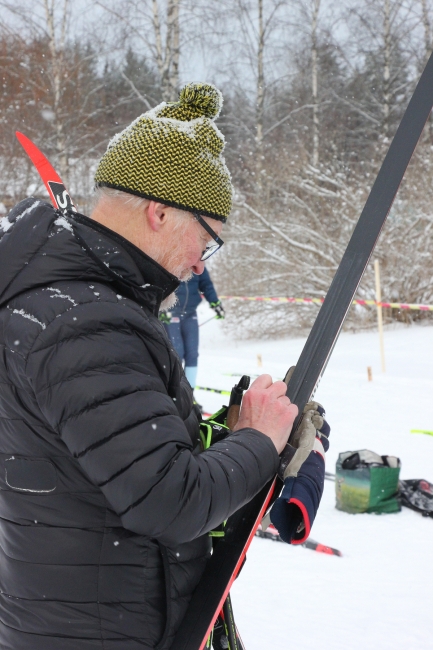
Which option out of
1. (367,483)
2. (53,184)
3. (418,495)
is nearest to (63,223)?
(53,184)

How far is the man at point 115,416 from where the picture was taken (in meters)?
0.92

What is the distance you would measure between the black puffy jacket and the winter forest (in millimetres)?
9913

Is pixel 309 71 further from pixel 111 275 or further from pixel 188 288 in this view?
pixel 111 275

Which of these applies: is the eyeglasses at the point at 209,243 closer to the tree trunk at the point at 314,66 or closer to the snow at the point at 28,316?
the snow at the point at 28,316

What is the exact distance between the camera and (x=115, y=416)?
0.91 meters

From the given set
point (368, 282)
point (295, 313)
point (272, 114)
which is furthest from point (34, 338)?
point (272, 114)

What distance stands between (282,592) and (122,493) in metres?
2.13

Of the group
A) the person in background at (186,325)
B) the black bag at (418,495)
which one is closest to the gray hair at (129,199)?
the black bag at (418,495)

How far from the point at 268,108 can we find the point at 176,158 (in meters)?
17.4

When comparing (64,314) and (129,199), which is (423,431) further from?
(64,314)

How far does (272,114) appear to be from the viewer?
1775 cm

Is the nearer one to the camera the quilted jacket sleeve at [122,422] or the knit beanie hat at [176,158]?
the quilted jacket sleeve at [122,422]

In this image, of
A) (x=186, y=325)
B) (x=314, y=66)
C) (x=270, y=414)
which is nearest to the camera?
(x=270, y=414)

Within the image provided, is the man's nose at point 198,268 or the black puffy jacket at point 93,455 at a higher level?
the man's nose at point 198,268
